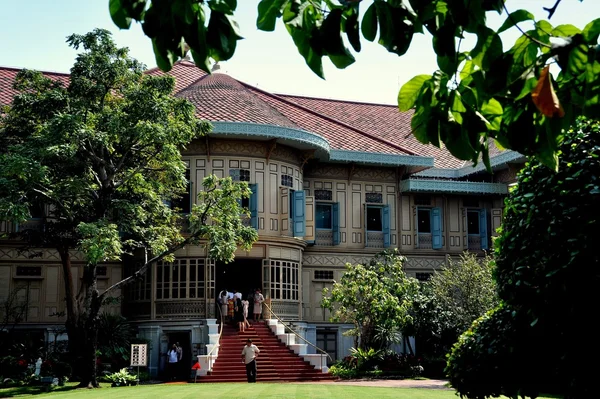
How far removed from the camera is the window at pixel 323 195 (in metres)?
33.1

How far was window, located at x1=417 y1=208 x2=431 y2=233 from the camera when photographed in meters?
35.0

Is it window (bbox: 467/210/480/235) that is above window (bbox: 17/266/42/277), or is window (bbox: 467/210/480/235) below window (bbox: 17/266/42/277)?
above

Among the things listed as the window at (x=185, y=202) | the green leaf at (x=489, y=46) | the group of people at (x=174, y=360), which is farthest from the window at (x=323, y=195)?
the green leaf at (x=489, y=46)

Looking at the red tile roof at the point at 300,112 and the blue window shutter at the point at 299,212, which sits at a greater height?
the red tile roof at the point at 300,112

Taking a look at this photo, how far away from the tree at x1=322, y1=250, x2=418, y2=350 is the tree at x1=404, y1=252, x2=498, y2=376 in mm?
709

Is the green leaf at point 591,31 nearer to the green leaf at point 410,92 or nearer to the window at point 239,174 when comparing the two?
the green leaf at point 410,92

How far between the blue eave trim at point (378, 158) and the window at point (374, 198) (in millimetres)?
1478

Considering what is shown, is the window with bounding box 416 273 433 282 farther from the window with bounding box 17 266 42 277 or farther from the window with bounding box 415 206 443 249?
the window with bounding box 17 266 42 277

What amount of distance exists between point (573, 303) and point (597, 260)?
0.53m

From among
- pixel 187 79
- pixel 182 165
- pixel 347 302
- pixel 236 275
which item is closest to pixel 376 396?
pixel 182 165

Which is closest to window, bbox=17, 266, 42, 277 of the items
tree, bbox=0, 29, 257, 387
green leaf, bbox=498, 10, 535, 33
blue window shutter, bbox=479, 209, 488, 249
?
tree, bbox=0, 29, 257, 387

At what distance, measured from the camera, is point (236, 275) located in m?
32.7

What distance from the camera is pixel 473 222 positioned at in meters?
35.8

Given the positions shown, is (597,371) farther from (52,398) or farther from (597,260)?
(52,398)
